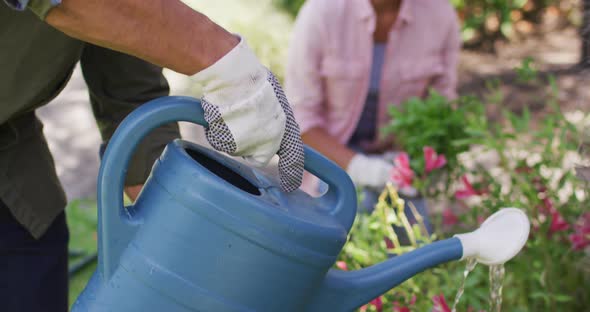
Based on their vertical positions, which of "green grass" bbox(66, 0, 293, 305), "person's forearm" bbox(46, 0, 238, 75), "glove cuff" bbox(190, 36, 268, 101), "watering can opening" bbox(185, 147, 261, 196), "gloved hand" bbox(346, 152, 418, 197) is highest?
"person's forearm" bbox(46, 0, 238, 75)

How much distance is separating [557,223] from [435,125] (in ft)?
1.52

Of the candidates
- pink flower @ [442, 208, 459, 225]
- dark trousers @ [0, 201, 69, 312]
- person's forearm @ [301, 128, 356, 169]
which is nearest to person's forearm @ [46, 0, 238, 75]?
dark trousers @ [0, 201, 69, 312]

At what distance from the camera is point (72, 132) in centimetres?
505

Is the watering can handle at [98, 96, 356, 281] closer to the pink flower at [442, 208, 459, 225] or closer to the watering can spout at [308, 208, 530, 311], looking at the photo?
the watering can spout at [308, 208, 530, 311]

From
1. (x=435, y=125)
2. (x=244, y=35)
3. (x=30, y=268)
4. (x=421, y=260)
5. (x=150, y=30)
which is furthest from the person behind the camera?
(x=244, y=35)

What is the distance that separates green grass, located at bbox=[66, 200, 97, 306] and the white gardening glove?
134 centimetres

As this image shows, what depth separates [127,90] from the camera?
1.72 metres

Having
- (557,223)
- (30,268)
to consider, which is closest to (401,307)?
(557,223)

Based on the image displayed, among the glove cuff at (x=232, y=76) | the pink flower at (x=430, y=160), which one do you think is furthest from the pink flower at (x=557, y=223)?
the glove cuff at (x=232, y=76)

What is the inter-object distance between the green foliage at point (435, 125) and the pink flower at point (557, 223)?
346 millimetres

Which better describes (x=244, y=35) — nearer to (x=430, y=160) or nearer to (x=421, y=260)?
(x=430, y=160)

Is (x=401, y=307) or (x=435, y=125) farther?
(x=435, y=125)

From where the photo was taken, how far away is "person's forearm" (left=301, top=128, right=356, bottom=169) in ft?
8.75

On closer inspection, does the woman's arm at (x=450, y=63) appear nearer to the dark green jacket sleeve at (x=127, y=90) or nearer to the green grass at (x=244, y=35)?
the green grass at (x=244, y=35)
